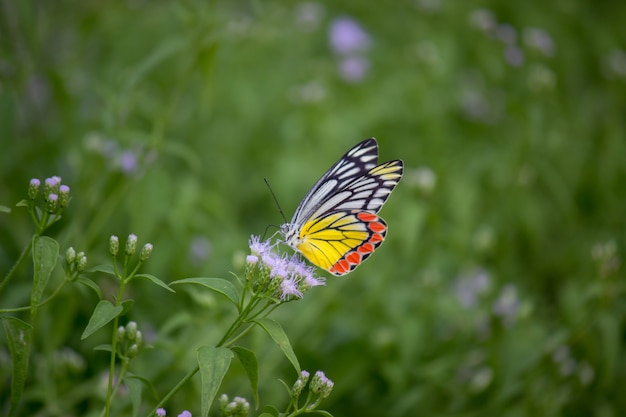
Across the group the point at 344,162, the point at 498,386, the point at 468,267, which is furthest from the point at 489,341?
the point at 344,162

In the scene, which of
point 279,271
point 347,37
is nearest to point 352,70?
point 347,37

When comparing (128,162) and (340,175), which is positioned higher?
(128,162)

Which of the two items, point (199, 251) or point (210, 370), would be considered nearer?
point (210, 370)

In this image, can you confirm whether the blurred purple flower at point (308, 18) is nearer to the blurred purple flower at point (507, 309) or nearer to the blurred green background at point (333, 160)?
the blurred green background at point (333, 160)

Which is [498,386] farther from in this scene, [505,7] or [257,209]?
[505,7]

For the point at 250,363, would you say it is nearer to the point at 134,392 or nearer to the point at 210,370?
the point at 210,370

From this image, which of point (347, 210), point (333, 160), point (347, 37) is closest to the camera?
point (347, 210)

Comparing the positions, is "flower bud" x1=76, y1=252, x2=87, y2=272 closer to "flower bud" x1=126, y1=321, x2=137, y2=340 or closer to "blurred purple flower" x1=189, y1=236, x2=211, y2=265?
"flower bud" x1=126, y1=321, x2=137, y2=340

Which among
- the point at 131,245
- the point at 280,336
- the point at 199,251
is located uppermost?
the point at 199,251

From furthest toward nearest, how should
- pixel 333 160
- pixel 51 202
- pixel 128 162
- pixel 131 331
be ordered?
pixel 333 160
pixel 128 162
pixel 131 331
pixel 51 202
